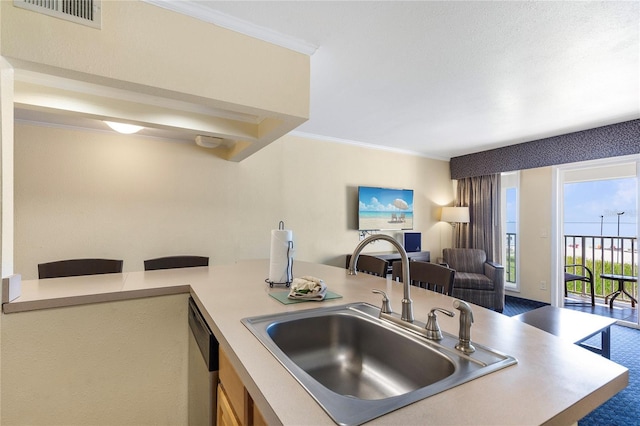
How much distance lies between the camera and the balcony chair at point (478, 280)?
3.97m

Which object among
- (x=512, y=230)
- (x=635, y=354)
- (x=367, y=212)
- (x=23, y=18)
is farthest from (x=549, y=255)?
(x=23, y=18)

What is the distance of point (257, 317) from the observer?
111 centimetres

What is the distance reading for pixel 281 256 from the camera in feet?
5.31

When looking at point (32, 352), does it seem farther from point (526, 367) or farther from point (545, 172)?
point (545, 172)

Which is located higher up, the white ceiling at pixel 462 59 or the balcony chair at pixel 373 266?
the white ceiling at pixel 462 59

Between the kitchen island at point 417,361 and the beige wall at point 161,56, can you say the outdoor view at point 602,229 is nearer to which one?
the kitchen island at point 417,361

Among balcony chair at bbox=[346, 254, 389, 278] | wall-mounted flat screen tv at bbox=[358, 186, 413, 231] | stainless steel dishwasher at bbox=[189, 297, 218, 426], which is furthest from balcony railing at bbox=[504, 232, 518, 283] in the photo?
stainless steel dishwasher at bbox=[189, 297, 218, 426]

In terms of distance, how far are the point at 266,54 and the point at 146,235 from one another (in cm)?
236

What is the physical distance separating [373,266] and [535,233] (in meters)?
3.51

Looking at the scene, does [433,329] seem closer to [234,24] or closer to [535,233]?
[234,24]

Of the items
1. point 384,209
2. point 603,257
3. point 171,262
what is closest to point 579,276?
point 603,257

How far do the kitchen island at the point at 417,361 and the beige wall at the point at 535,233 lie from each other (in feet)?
12.7

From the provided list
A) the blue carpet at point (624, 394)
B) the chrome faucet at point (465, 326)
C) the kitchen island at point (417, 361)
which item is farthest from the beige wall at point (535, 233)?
the chrome faucet at point (465, 326)

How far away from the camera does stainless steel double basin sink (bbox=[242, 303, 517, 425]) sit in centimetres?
65
